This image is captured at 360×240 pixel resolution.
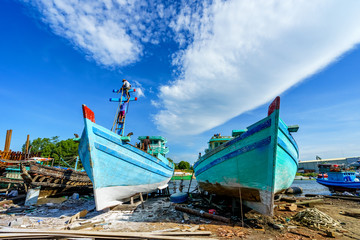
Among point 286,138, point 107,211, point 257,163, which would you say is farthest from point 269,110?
point 107,211

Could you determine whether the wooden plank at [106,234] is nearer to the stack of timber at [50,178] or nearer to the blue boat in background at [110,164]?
the blue boat in background at [110,164]

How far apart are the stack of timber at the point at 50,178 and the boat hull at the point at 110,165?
448cm

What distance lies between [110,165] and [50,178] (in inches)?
254

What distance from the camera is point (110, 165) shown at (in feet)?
26.3

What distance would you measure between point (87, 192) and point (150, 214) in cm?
939

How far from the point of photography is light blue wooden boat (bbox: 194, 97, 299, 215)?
5.63 metres

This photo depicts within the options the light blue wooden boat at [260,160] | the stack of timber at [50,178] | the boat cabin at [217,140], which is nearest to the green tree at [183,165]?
the stack of timber at [50,178]

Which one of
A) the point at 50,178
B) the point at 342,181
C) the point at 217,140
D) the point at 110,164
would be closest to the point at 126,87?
the point at 110,164

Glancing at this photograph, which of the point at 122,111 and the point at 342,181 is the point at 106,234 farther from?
the point at 342,181

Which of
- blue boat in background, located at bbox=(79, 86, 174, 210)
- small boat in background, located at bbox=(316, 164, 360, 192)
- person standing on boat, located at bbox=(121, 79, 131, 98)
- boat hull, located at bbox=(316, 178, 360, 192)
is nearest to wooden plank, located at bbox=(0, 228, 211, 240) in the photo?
blue boat in background, located at bbox=(79, 86, 174, 210)

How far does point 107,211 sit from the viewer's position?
8.84 meters

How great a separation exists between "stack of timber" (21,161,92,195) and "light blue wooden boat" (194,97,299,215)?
432 inches

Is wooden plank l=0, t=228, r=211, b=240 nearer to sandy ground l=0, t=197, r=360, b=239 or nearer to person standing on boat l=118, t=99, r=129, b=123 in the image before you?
sandy ground l=0, t=197, r=360, b=239

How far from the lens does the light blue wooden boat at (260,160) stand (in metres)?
5.63
